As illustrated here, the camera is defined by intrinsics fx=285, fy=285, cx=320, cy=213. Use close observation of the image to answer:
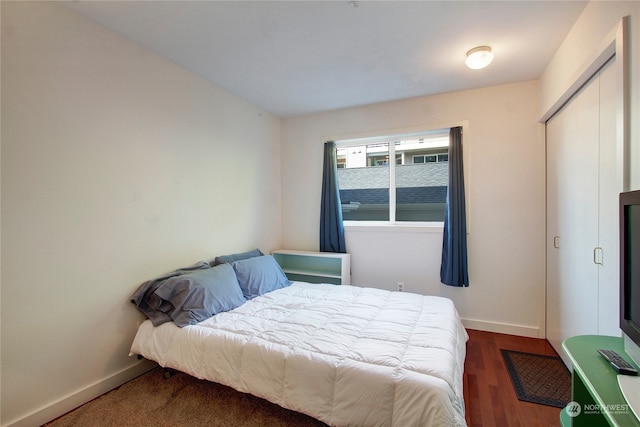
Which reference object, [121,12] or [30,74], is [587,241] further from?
[30,74]

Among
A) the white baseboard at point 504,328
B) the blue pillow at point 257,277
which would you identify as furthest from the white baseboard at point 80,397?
the white baseboard at point 504,328

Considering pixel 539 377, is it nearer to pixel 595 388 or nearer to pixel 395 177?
pixel 595 388

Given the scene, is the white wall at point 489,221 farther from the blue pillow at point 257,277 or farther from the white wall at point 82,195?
the white wall at point 82,195

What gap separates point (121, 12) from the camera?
192cm

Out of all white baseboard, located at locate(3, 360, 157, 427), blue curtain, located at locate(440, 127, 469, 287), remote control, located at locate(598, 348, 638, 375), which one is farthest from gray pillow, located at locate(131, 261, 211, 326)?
blue curtain, located at locate(440, 127, 469, 287)

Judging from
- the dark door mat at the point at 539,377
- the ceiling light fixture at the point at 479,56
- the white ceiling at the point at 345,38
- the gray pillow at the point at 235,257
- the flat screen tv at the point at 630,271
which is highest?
the white ceiling at the point at 345,38

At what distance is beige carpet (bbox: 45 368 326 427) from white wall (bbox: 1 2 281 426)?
15cm

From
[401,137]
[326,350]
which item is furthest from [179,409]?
[401,137]

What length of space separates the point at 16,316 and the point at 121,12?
2.01 meters

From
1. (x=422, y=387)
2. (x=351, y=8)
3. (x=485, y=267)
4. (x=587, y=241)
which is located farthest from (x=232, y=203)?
(x=587, y=241)

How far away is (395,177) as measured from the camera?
12.0 ft

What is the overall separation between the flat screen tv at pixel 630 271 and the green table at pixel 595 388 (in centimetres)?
12

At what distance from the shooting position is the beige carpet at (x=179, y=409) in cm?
176

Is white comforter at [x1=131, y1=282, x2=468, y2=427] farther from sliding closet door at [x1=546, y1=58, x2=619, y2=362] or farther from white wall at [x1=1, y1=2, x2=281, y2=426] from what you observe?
sliding closet door at [x1=546, y1=58, x2=619, y2=362]
